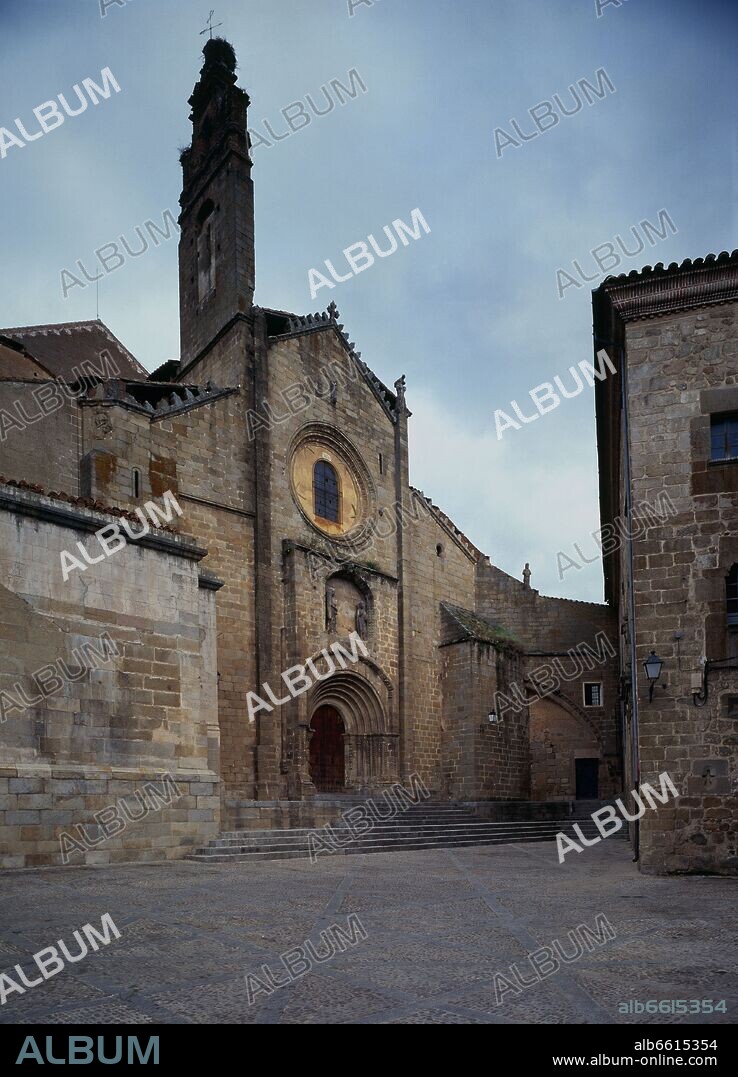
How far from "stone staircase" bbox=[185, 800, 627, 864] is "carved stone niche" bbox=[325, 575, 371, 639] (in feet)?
16.3

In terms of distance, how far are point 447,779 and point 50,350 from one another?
19.3m

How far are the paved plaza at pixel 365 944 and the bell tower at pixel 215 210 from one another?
56.9 feet

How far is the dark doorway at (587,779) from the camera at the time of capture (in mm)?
28938

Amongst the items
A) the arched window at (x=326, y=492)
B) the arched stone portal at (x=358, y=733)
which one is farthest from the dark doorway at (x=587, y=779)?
the arched window at (x=326, y=492)

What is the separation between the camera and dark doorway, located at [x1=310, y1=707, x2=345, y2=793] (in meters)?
24.2

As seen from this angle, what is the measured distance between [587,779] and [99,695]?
68.2 feet

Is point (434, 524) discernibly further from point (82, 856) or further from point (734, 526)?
point (82, 856)

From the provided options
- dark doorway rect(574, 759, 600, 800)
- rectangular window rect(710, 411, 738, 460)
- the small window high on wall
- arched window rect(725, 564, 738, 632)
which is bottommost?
dark doorway rect(574, 759, 600, 800)

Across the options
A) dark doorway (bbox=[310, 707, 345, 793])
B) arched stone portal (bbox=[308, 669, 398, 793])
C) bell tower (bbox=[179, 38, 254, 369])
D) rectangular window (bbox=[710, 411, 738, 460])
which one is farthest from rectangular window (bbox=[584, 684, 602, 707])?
rectangular window (bbox=[710, 411, 738, 460])

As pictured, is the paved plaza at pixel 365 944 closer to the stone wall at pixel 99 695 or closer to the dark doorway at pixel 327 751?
the stone wall at pixel 99 695

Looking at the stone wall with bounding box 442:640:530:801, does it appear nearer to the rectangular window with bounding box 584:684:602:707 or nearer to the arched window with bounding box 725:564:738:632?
the rectangular window with bounding box 584:684:602:707

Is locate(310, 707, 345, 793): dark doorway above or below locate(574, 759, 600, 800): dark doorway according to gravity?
above

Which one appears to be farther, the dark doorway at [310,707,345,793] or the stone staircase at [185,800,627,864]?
the dark doorway at [310,707,345,793]
